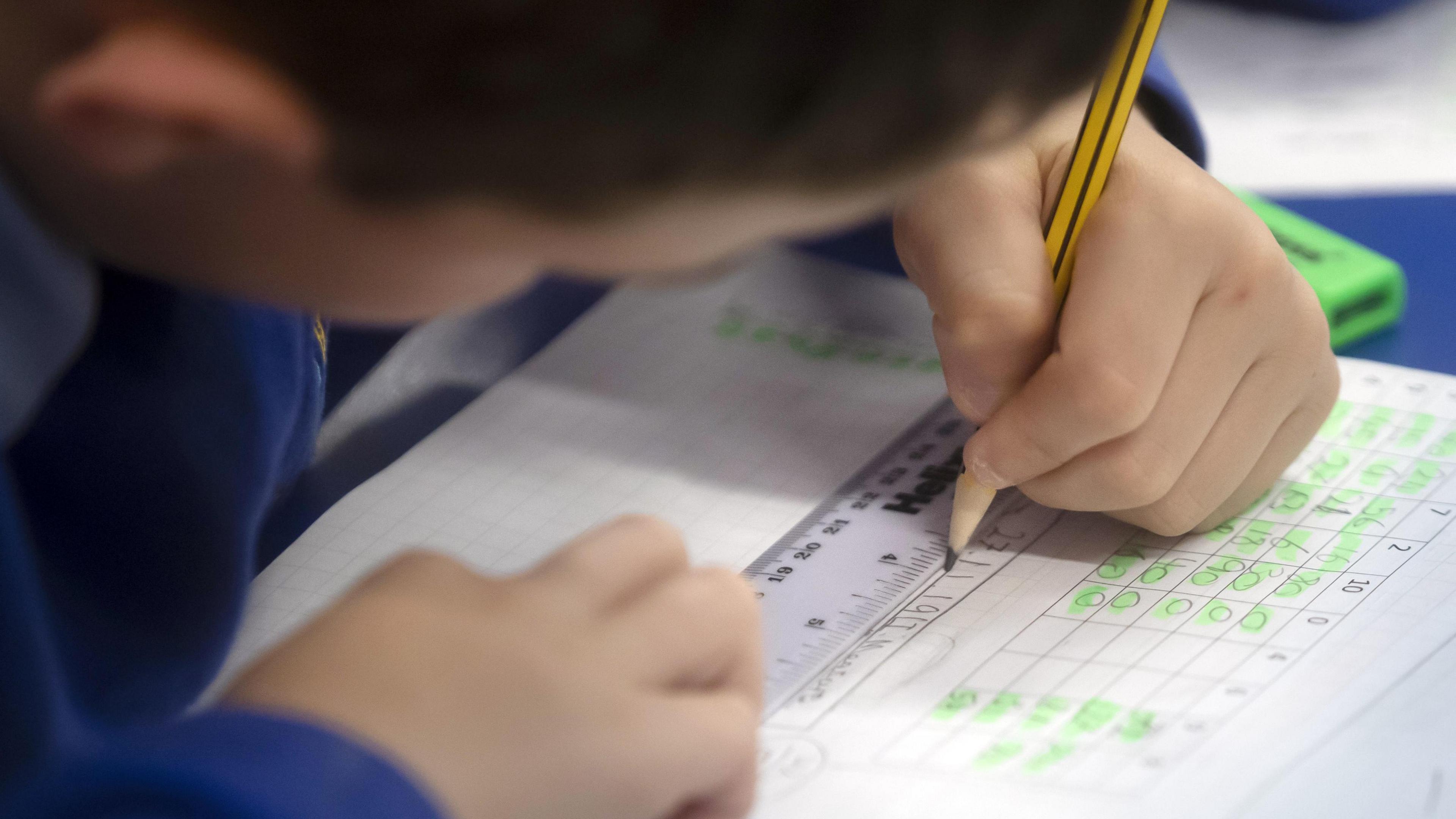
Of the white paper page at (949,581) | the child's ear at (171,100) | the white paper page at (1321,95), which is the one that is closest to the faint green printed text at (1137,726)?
the white paper page at (949,581)

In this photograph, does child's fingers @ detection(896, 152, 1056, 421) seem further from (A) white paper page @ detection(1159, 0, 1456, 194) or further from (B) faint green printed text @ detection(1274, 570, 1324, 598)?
(A) white paper page @ detection(1159, 0, 1456, 194)

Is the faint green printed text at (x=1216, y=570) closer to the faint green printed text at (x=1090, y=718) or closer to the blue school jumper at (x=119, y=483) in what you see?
the faint green printed text at (x=1090, y=718)

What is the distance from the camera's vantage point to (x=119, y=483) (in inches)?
19.7

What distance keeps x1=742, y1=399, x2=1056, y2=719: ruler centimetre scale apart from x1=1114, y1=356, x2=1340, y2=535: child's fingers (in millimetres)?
55

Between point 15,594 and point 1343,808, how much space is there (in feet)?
1.41

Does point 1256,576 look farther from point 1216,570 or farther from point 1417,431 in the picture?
point 1417,431

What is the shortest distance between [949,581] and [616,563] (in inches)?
8.4

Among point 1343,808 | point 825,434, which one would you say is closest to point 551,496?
point 825,434

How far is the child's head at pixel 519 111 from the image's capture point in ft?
0.83

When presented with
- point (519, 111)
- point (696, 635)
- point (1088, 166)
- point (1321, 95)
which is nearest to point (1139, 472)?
point (1088, 166)

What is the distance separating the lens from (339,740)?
31cm

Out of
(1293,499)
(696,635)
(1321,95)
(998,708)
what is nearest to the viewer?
(696,635)

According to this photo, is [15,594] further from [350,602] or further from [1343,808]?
[1343,808]

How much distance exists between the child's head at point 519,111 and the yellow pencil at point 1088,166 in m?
0.19
